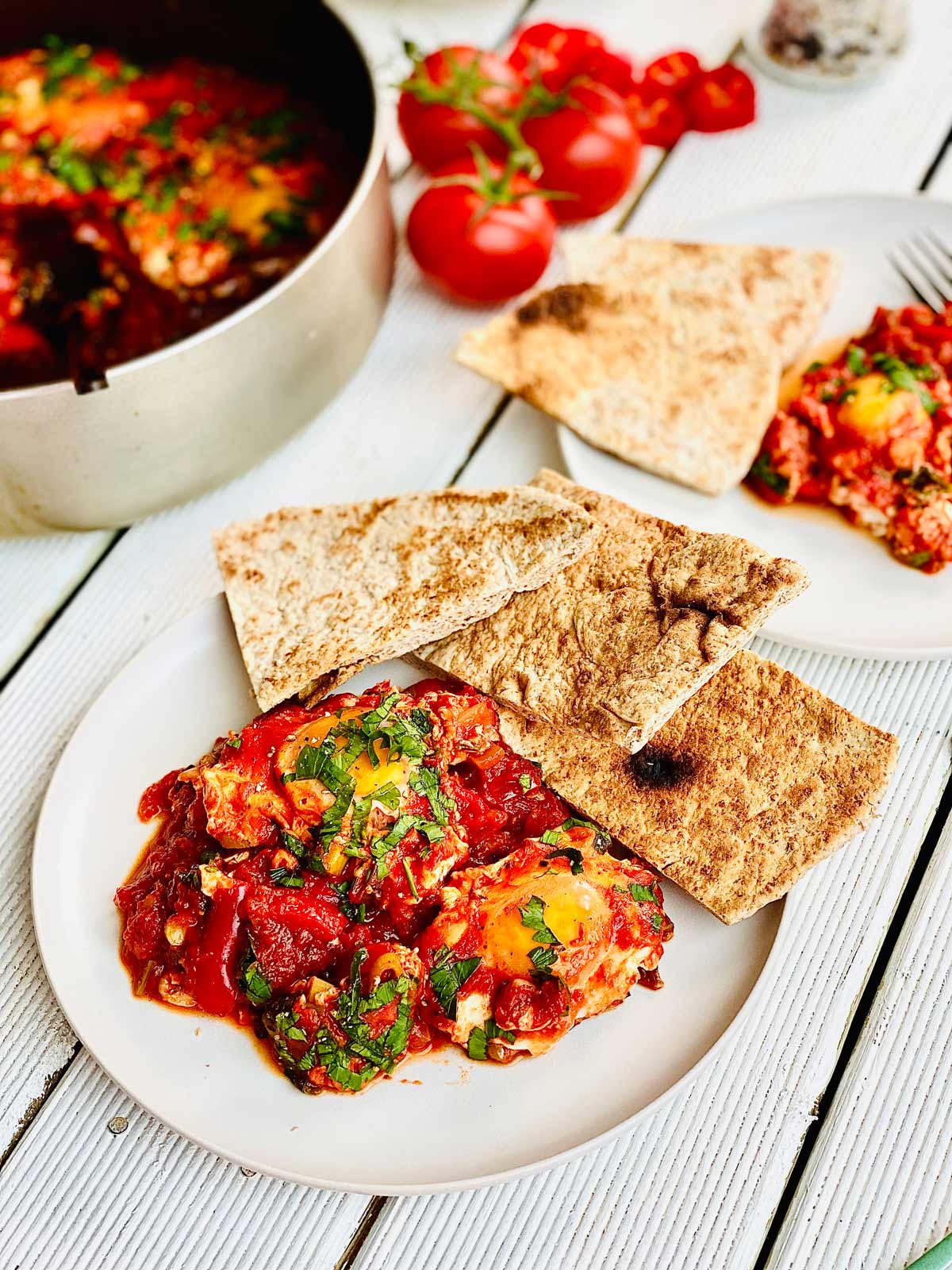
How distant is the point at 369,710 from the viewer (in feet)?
7.05

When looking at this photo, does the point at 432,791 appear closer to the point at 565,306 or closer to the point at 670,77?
the point at 565,306

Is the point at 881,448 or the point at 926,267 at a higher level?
the point at 926,267

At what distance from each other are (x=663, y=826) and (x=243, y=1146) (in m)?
0.89

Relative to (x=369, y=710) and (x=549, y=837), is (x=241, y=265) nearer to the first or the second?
(x=369, y=710)

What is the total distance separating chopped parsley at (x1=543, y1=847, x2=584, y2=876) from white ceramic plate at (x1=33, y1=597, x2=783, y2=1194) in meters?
0.19

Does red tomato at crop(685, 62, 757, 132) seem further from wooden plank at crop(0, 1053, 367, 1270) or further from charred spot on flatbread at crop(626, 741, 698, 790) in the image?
wooden plank at crop(0, 1053, 367, 1270)

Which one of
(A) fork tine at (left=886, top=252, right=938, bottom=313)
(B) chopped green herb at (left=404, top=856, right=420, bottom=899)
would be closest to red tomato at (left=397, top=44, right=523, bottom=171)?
(A) fork tine at (left=886, top=252, right=938, bottom=313)

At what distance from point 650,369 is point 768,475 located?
15.2 inches

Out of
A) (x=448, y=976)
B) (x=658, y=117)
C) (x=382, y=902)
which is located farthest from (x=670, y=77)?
(x=448, y=976)

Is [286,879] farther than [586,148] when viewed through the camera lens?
No

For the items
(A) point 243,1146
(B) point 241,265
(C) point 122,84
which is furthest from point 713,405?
(C) point 122,84

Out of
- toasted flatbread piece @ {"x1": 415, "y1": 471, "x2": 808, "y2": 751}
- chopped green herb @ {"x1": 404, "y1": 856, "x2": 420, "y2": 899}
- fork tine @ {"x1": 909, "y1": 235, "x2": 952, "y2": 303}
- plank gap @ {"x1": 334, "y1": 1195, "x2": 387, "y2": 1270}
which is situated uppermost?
fork tine @ {"x1": 909, "y1": 235, "x2": 952, "y2": 303}

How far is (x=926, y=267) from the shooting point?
9.78ft

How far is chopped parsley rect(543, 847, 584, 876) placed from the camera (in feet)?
6.68
